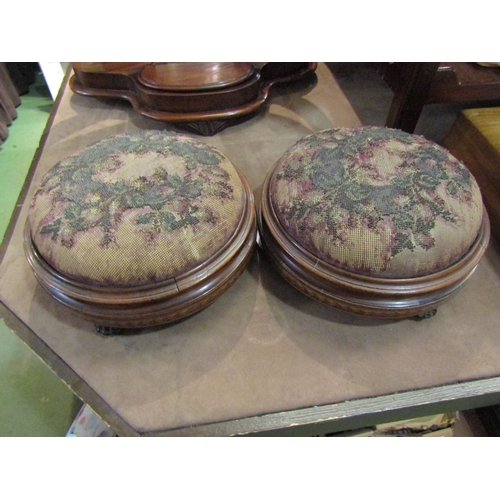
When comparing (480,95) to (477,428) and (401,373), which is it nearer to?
(401,373)

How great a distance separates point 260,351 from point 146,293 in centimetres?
31

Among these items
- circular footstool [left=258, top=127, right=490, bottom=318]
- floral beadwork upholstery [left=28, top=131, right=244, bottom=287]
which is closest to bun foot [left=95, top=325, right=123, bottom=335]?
floral beadwork upholstery [left=28, top=131, right=244, bottom=287]

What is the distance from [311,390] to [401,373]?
0.21m

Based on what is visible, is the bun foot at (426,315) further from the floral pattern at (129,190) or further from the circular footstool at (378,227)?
the floral pattern at (129,190)

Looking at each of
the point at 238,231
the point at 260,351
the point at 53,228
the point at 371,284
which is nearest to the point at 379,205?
the point at 371,284

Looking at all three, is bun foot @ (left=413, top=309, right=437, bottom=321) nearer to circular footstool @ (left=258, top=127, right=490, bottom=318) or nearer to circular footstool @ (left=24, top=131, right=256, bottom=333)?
circular footstool @ (left=258, top=127, right=490, bottom=318)

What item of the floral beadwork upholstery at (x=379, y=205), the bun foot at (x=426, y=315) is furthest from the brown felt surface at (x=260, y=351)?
the floral beadwork upholstery at (x=379, y=205)

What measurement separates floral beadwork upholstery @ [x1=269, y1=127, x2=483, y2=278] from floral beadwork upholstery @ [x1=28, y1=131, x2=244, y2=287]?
6.2 inches

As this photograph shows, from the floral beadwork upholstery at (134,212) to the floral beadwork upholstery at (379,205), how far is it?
0.52 ft

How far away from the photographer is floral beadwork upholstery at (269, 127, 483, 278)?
729 mm

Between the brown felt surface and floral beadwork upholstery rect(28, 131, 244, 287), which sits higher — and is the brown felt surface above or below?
below

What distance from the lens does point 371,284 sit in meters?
0.74

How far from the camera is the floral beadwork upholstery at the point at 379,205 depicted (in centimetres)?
73

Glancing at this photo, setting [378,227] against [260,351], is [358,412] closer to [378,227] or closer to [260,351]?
[260,351]
